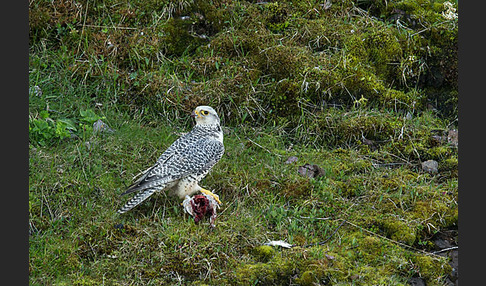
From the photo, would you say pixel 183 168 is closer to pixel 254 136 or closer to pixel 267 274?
pixel 267 274

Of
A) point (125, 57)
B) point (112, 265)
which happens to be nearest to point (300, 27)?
point (125, 57)

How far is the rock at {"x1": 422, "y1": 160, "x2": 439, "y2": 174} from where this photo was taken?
8117mm

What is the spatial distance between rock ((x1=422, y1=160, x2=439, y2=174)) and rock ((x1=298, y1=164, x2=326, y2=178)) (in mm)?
1533

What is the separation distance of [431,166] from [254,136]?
258 centimetres

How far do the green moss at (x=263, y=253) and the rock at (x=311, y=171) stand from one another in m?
1.63

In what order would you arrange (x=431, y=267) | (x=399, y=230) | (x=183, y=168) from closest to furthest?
(x=431, y=267) → (x=399, y=230) → (x=183, y=168)

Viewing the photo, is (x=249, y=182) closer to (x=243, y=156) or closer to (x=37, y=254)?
(x=243, y=156)

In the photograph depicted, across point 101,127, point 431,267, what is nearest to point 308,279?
point 431,267

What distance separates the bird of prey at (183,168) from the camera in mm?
6781

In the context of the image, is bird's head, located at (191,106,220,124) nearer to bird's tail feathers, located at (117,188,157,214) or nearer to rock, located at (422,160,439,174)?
bird's tail feathers, located at (117,188,157,214)

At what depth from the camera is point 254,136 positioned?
340 inches

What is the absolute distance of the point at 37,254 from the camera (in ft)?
20.6

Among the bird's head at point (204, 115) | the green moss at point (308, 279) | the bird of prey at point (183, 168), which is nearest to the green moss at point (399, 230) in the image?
the green moss at point (308, 279)

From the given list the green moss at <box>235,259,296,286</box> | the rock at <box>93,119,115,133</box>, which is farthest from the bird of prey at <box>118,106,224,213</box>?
the rock at <box>93,119,115,133</box>
